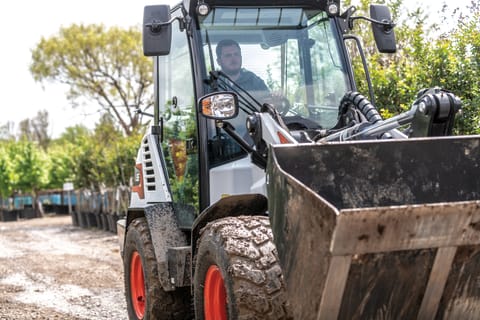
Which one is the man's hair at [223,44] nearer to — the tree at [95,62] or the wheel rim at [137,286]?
the wheel rim at [137,286]

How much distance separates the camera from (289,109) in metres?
5.66

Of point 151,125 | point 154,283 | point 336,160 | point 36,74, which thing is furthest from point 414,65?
point 36,74

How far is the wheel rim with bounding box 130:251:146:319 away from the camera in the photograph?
22.1ft

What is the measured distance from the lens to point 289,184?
146 inches

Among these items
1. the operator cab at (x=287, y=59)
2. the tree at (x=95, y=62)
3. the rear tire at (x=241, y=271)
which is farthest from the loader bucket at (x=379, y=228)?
the tree at (x=95, y=62)

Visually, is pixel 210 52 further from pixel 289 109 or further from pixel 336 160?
pixel 336 160

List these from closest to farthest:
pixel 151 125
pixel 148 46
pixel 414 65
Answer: pixel 148 46 → pixel 151 125 → pixel 414 65

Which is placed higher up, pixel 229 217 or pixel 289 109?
pixel 289 109

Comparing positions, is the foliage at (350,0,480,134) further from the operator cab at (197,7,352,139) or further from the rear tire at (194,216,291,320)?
→ the rear tire at (194,216,291,320)

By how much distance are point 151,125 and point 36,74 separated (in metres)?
34.9

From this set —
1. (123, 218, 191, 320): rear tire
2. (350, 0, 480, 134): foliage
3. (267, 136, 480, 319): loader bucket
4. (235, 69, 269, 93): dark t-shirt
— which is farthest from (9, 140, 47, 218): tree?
(267, 136, 480, 319): loader bucket

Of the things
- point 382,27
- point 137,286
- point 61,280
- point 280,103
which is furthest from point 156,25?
point 61,280

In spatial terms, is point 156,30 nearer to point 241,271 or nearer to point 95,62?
point 241,271

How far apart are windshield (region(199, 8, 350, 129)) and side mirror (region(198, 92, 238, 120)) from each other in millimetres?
478
